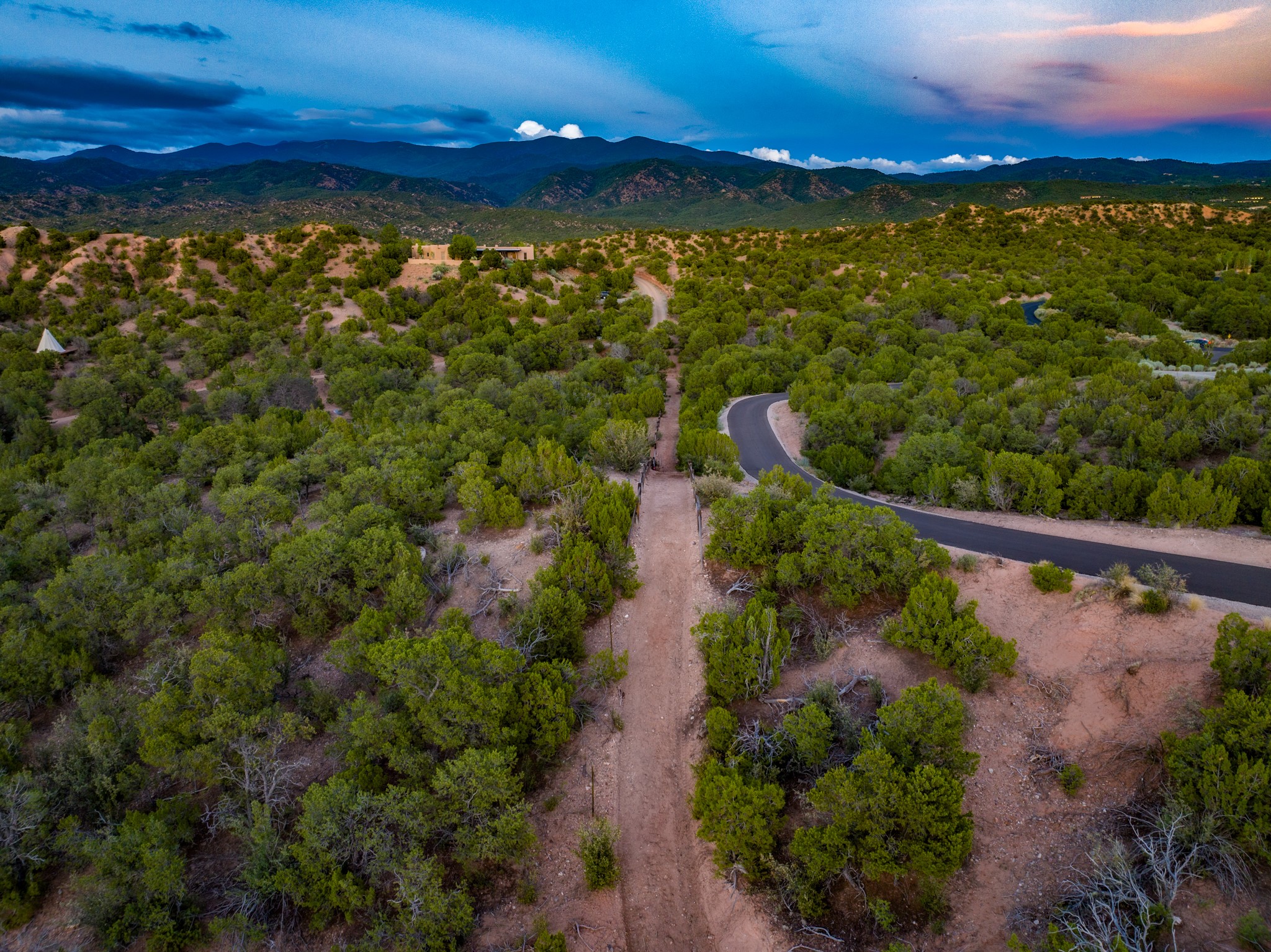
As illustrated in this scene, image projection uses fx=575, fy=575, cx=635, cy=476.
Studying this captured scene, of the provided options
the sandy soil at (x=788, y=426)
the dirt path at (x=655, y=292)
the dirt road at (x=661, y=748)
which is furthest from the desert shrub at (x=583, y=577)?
the dirt path at (x=655, y=292)

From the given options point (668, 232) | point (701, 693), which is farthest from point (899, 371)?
point (668, 232)

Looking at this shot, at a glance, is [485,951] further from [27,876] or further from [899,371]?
[899,371]

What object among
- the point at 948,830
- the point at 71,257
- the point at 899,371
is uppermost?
the point at 71,257

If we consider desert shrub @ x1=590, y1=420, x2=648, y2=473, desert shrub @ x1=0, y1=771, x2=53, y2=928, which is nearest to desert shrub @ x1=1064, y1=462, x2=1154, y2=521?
desert shrub @ x1=590, y1=420, x2=648, y2=473

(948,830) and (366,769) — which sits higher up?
(948,830)

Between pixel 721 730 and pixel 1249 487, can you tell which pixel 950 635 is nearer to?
pixel 721 730

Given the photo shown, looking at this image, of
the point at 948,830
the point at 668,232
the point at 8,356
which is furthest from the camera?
the point at 668,232

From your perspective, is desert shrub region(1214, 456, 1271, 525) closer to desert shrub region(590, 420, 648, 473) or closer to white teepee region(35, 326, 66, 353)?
desert shrub region(590, 420, 648, 473)
